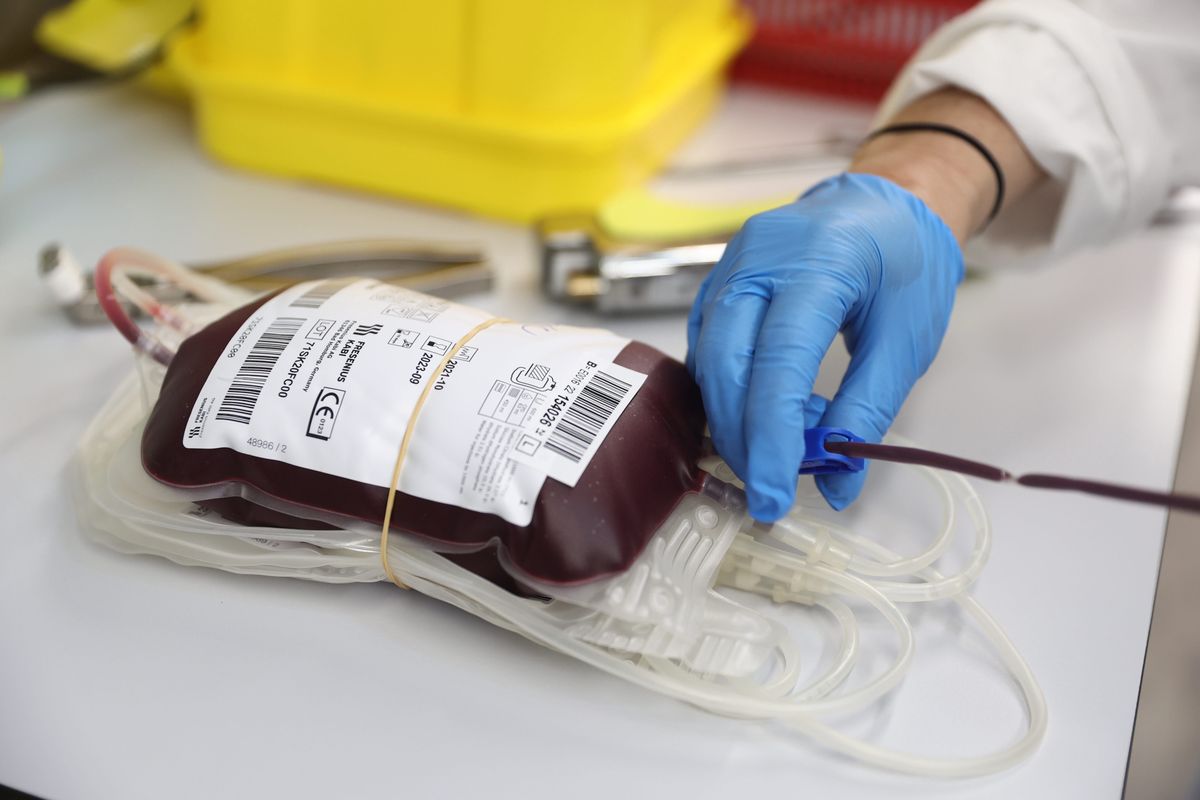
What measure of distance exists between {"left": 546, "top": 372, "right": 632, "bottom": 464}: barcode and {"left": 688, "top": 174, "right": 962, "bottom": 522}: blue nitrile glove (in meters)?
0.06

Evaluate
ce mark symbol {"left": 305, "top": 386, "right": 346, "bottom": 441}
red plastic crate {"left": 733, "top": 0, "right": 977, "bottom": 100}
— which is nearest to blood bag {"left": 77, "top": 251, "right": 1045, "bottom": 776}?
ce mark symbol {"left": 305, "top": 386, "right": 346, "bottom": 441}

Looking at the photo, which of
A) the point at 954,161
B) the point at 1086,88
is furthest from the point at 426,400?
the point at 1086,88

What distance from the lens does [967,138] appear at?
744mm

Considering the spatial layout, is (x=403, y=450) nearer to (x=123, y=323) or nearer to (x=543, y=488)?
(x=543, y=488)

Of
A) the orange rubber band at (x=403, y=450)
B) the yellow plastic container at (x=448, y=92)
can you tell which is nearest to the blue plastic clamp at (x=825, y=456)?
the orange rubber band at (x=403, y=450)

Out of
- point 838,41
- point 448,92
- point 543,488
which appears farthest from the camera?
point 838,41

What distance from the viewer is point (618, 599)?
528mm

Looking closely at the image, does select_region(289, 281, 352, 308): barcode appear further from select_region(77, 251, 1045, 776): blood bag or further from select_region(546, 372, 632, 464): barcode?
select_region(546, 372, 632, 464): barcode

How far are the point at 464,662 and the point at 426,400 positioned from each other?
0.45 ft

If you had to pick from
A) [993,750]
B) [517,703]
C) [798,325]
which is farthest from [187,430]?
[993,750]

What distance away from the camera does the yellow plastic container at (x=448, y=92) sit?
920mm

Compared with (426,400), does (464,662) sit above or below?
below

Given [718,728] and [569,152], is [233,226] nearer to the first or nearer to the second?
[569,152]

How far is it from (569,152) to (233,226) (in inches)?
12.4
